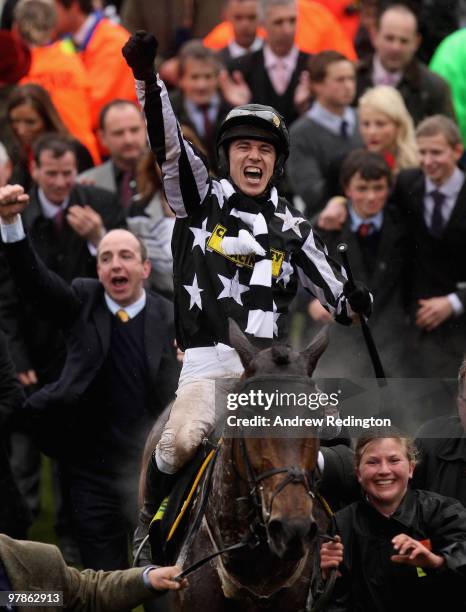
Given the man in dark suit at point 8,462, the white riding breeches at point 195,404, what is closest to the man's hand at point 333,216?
the man in dark suit at point 8,462

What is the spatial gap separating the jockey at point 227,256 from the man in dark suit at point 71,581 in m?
1.11

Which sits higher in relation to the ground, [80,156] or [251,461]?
[80,156]

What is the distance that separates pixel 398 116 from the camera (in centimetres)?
1194

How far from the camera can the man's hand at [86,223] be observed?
432 inches

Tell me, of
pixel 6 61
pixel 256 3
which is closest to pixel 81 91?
pixel 6 61

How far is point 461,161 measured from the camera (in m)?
11.8

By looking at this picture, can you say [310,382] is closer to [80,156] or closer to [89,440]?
[89,440]

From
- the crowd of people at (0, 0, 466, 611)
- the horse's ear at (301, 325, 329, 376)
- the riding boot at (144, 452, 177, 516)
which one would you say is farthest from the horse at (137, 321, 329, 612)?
the riding boot at (144, 452, 177, 516)

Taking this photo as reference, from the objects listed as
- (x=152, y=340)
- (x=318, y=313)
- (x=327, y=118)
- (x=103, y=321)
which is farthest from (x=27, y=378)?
(x=327, y=118)

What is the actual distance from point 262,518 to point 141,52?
2.16m

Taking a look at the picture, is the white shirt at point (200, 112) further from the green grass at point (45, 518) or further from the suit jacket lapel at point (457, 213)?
the green grass at point (45, 518)

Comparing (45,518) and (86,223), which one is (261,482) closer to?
(86,223)

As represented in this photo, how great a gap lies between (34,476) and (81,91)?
12.0 feet

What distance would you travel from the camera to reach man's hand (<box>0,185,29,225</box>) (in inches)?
318
